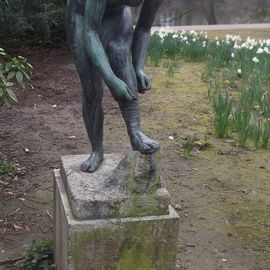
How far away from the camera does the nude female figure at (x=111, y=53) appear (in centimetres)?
245

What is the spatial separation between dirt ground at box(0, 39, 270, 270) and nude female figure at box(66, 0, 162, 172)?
0.92 meters

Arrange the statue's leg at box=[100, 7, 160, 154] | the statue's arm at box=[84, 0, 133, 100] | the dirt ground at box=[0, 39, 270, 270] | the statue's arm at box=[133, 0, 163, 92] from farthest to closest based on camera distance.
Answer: the dirt ground at box=[0, 39, 270, 270] → the statue's arm at box=[133, 0, 163, 92] → the statue's leg at box=[100, 7, 160, 154] → the statue's arm at box=[84, 0, 133, 100]

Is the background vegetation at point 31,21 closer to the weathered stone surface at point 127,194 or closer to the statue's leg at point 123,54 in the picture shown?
the statue's leg at point 123,54

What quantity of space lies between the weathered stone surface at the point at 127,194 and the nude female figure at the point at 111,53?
9 cm

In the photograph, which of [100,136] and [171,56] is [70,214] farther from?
[171,56]

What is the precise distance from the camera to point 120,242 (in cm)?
253

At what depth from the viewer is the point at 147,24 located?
2.73 metres

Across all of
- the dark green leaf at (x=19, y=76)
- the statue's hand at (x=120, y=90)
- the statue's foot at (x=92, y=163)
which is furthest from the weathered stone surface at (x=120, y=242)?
the dark green leaf at (x=19, y=76)

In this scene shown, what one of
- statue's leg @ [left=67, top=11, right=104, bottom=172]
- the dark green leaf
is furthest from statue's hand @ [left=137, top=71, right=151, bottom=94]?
the dark green leaf

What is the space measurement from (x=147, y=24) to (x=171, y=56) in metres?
5.96

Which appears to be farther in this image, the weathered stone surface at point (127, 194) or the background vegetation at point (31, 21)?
the background vegetation at point (31, 21)

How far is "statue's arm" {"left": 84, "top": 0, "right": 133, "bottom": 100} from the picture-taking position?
2.43 m

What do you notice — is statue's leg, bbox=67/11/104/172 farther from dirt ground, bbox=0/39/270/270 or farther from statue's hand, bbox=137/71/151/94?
dirt ground, bbox=0/39/270/270

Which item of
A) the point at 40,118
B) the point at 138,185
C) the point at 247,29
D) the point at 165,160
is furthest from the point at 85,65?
the point at 247,29
